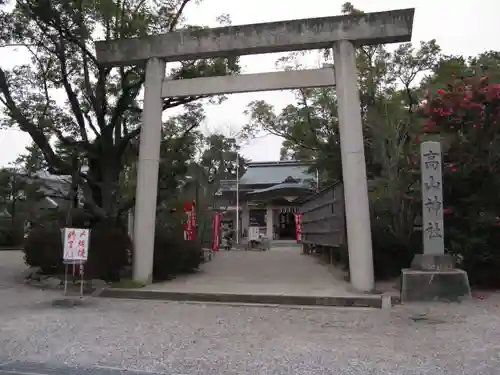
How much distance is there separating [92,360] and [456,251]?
8763 mm

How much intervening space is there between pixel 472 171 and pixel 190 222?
9486mm

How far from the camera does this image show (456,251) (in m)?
11.6

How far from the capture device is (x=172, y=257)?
13836mm

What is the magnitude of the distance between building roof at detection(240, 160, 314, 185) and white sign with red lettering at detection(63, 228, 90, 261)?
99.6ft

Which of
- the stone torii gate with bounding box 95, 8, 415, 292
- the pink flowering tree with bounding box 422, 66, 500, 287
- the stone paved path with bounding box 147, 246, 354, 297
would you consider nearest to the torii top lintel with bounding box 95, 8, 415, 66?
the stone torii gate with bounding box 95, 8, 415, 292

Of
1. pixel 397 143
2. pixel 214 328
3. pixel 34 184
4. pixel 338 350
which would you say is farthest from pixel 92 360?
pixel 397 143

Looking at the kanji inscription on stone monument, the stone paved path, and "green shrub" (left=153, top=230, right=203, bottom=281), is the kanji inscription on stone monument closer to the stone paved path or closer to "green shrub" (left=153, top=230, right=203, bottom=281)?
the stone paved path

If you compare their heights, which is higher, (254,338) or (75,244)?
(75,244)

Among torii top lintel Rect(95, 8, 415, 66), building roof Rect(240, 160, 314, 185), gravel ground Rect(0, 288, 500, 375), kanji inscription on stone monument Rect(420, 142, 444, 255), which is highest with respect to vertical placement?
building roof Rect(240, 160, 314, 185)

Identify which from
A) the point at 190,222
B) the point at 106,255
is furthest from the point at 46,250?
the point at 190,222

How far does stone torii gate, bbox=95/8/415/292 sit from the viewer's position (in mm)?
10945

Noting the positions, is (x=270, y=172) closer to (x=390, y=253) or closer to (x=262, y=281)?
(x=390, y=253)

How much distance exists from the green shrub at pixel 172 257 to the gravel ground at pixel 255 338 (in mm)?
3358

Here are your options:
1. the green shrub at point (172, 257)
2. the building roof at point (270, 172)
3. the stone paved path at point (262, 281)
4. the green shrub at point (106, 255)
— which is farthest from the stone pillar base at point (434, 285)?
the building roof at point (270, 172)
